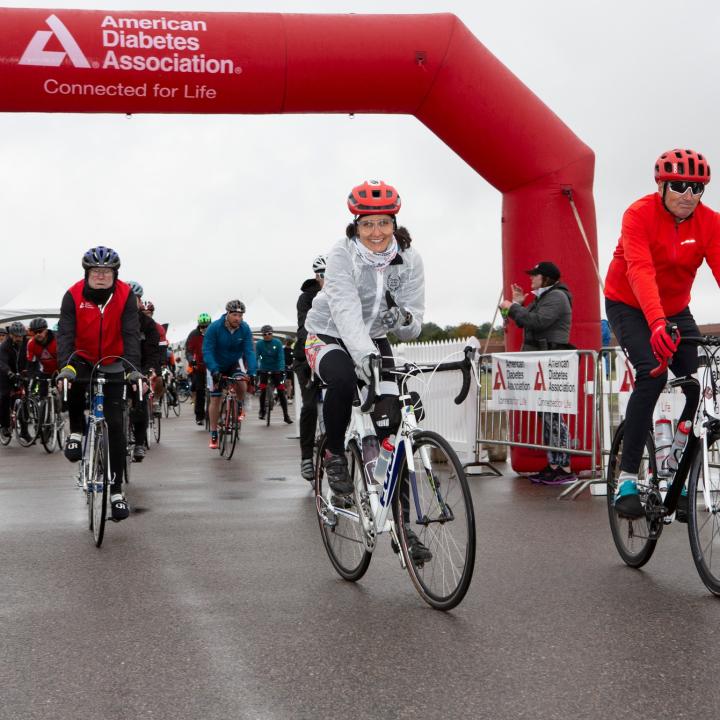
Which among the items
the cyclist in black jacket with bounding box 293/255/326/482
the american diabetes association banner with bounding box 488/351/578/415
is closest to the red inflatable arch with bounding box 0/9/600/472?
the american diabetes association banner with bounding box 488/351/578/415

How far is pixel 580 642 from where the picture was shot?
4285 mm

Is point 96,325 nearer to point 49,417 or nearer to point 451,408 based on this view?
point 451,408

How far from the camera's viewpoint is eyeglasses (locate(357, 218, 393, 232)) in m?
5.45

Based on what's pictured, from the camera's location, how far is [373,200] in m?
5.46

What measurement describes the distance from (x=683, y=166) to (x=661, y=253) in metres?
0.46

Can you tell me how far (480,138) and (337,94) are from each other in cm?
150

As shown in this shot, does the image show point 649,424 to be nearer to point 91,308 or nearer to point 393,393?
point 393,393

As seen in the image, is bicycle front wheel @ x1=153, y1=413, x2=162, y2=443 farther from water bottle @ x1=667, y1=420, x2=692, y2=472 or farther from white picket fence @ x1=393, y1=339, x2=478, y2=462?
water bottle @ x1=667, y1=420, x2=692, y2=472

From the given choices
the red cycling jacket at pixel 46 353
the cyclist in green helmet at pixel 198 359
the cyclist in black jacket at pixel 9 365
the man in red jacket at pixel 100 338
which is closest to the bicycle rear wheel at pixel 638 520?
the man in red jacket at pixel 100 338

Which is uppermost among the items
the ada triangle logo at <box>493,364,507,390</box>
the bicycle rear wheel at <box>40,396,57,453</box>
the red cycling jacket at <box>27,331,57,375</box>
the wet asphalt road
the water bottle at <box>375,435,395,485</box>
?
the red cycling jacket at <box>27,331,57,375</box>

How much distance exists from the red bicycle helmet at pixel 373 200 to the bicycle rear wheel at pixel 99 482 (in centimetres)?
256

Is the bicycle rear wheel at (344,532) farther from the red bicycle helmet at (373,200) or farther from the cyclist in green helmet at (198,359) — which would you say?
the cyclist in green helmet at (198,359)

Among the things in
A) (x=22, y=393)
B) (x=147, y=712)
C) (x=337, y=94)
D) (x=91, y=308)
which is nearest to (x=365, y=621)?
(x=147, y=712)

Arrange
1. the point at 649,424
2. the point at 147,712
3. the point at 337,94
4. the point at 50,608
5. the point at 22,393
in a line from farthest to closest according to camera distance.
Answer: the point at 22,393 → the point at 337,94 → the point at 649,424 → the point at 50,608 → the point at 147,712
